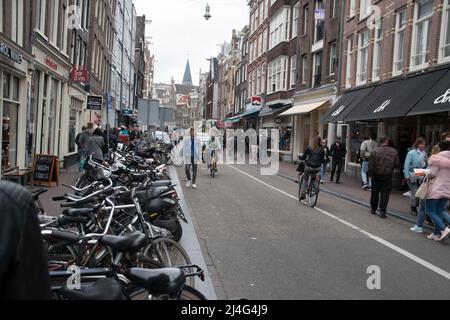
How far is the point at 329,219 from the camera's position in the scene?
10.2m

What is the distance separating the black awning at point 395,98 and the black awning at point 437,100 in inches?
10.6

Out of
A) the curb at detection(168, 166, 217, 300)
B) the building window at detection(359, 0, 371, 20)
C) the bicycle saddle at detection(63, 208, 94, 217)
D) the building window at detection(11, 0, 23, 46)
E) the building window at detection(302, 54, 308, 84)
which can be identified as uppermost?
the building window at detection(359, 0, 371, 20)

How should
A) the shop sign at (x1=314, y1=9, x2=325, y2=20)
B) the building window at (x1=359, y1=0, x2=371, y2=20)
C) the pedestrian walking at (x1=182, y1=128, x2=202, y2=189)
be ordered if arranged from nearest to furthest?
the pedestrian walking at (x1=182, y1=128, x2=202, y2=189)
the building window at (x1=359, y1=0, x2=371, y2=20)
the shop sign at (x1=314, y1=9, x2=325, y2=20)

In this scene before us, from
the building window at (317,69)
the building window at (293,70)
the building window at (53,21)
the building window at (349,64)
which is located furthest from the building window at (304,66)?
the building window at (53,21)

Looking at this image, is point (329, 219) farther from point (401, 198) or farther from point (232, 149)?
point (232, 149)

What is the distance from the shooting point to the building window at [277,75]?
1312 inches

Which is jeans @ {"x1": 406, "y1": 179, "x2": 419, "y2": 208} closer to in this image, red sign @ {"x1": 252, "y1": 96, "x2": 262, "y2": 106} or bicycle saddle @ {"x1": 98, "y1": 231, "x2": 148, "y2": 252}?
bicycle saddle @ {"x1": 98, "y1": 231, "x2": 148, "y2": 252}

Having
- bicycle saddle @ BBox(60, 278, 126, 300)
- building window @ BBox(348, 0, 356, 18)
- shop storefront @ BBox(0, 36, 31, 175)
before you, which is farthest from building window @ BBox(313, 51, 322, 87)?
bicycle saddle @ BBox(60, 278, 126, 300)

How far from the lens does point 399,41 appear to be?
58.2 ft

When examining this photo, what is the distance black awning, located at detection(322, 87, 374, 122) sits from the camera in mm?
19172

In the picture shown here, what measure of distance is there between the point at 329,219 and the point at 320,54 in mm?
18671

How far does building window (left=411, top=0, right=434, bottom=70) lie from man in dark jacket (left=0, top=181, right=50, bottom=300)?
53.5 ft

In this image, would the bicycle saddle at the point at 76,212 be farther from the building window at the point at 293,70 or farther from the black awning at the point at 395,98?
the building window at the point at 293,70
